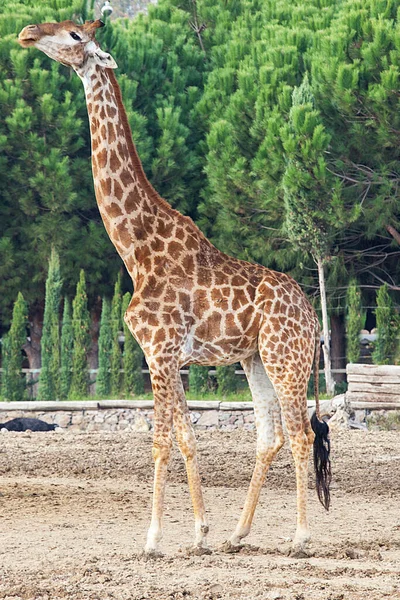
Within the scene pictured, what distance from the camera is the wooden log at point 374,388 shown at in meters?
19.2

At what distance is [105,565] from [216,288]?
2.09 metres

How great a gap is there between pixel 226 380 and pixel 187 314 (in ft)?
56.7

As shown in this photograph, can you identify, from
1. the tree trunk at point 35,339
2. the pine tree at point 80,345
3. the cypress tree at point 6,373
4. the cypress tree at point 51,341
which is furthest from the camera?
the tree trunk at point 35,339

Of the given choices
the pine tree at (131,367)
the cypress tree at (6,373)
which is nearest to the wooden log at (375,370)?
the pine tree at (131,367)

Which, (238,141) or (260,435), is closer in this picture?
(260,435)

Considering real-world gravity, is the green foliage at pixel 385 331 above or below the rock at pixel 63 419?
above

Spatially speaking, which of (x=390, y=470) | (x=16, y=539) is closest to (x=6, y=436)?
(x=390, y=470)

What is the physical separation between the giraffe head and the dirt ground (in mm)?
3512

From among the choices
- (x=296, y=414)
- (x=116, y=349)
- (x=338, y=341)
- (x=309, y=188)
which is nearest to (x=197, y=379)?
(x=116, y=349)

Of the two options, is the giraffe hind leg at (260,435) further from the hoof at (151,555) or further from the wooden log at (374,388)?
the wooden log at (374,388)

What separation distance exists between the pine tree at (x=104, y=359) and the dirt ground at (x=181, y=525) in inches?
403

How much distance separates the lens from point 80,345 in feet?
83.6

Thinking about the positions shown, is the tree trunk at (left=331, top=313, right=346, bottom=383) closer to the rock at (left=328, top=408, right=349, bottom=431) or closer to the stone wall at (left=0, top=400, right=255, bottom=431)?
the stone wall at (left=0, top=400, right=255, bottom=431)

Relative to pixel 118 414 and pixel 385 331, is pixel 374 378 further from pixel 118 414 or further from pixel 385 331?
pixel 118 414
